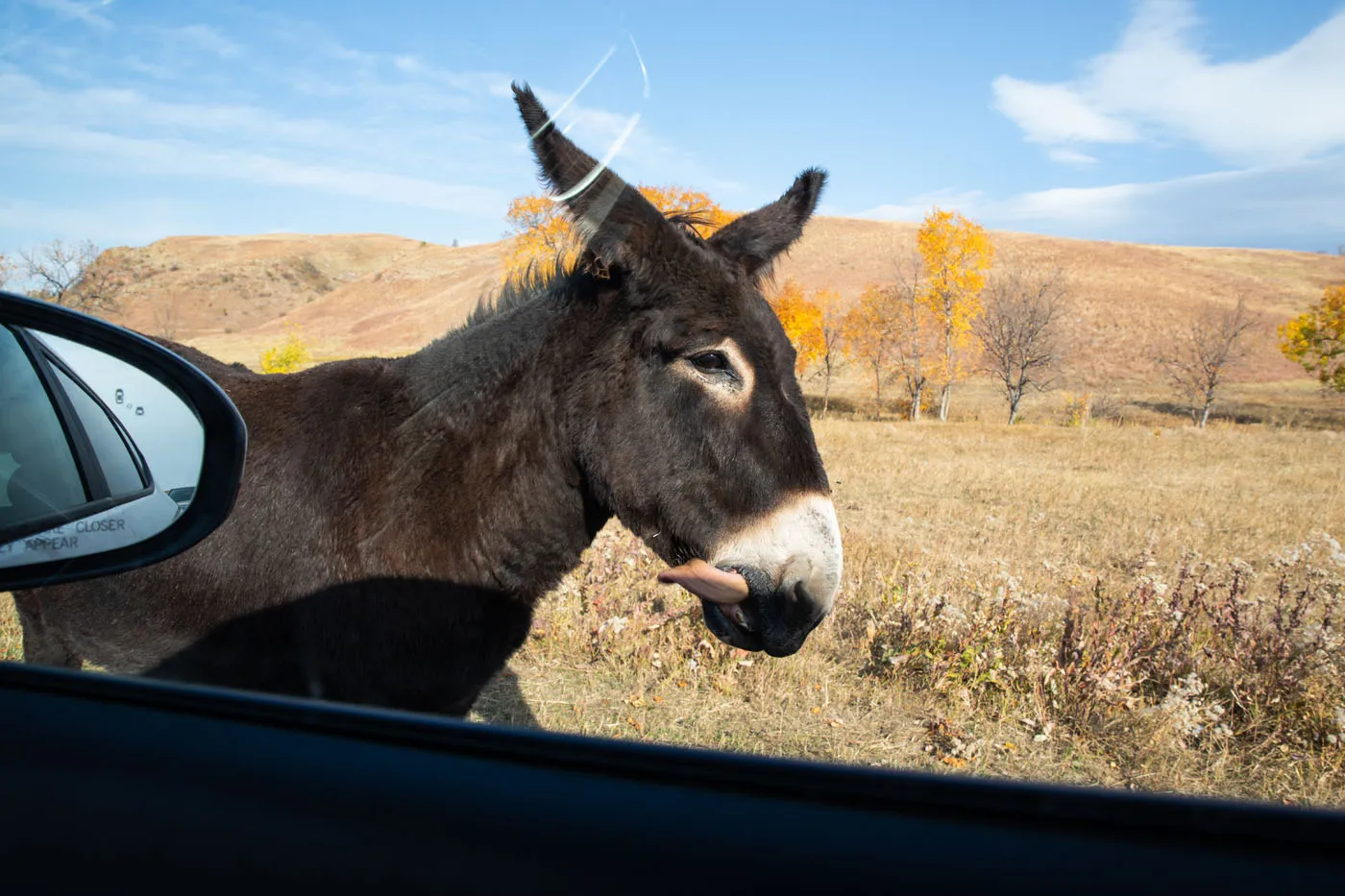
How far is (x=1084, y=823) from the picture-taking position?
0.69 meters

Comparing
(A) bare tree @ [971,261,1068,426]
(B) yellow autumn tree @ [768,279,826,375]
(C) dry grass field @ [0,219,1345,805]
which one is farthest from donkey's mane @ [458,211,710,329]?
(A) bare tree @ [971,261,1068,426]

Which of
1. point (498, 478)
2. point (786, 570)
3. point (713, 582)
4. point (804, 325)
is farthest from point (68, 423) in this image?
point (804, 325)

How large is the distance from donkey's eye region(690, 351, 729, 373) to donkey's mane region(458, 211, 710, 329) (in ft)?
1.99

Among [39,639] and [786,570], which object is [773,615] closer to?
[786,570]

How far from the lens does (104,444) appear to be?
2420 mm

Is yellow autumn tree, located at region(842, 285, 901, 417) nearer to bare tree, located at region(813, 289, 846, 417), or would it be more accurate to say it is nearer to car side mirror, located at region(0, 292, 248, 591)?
bare tree, located at region(813, 289, 846, 417)

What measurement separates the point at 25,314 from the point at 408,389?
→ 50.3 inches

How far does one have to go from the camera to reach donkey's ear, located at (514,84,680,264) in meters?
2.71

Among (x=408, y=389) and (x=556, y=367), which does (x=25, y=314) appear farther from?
(x=556, y=367)

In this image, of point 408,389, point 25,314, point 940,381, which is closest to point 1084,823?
point 25,314

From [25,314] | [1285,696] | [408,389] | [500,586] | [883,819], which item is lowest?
[1285,696]

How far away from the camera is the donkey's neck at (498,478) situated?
9.45 ft

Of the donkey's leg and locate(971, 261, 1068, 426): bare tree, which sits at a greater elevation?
locate(971, 261, 1068, 426): bare tree

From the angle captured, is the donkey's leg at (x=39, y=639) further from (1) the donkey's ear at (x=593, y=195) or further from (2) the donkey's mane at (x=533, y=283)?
(1) the donkey's ear at (x=593, y=195)
